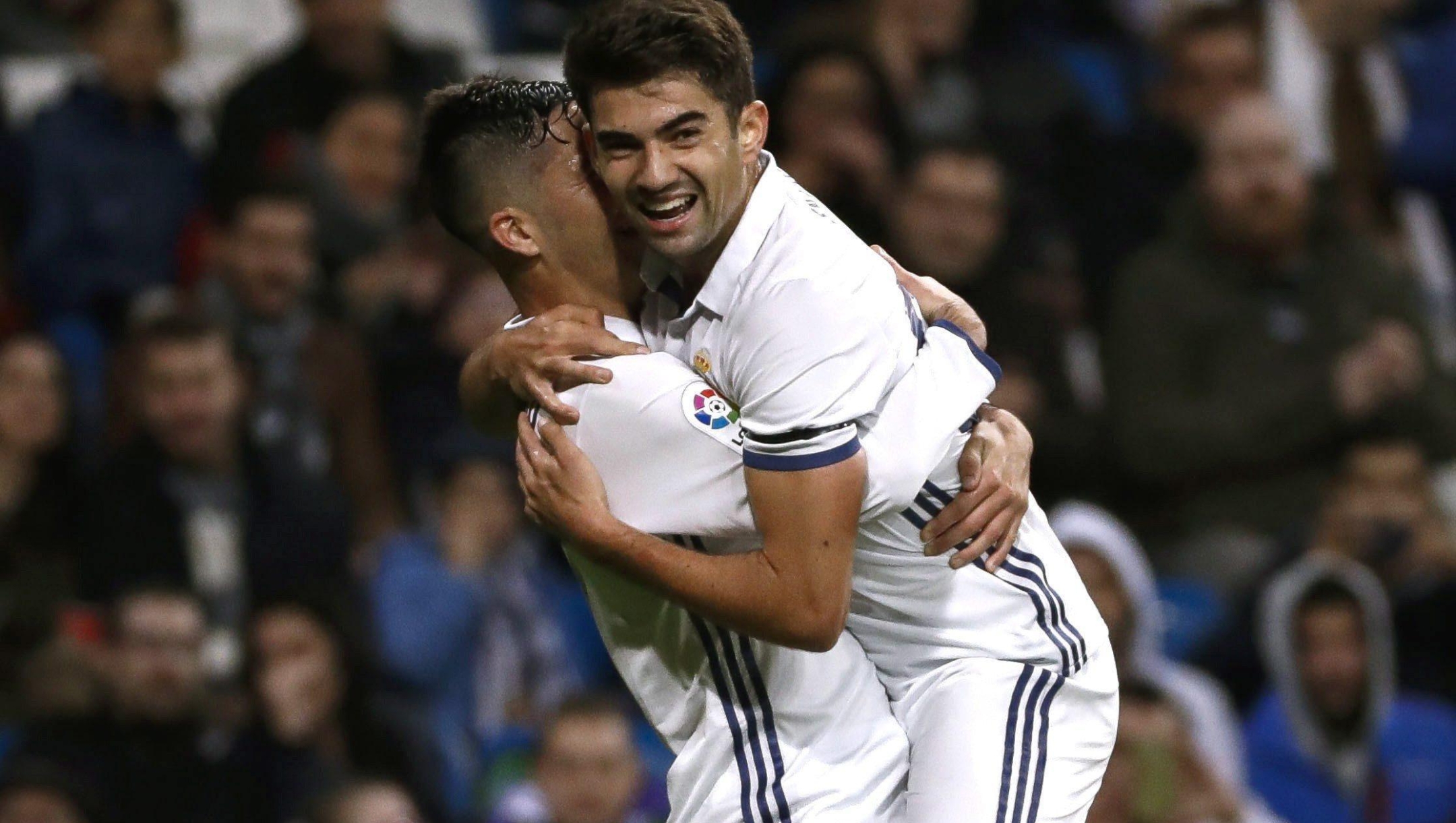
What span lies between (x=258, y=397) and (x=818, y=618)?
153 inches

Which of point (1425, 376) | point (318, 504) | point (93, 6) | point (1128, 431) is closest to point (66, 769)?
point (318, 504)

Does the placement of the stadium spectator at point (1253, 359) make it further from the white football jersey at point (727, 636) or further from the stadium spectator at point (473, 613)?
the white football jersey at point (727, 636)

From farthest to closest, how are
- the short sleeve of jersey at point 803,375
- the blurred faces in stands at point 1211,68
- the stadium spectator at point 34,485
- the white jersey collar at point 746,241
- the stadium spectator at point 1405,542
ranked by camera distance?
1. the blurred faces in stands at point 1211,68
2. the stadium spectator at point 1405,542
3. the stadium spectator at point 34,485
4. the white jersey collar at point 746,241
5. the short sleeve of jersey at point 803,375

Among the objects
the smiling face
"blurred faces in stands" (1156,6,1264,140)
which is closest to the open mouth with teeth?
the smiling face

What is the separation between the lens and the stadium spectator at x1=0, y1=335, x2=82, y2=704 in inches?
235

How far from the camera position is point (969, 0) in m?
8.01

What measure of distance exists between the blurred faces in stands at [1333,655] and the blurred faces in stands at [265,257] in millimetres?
3057

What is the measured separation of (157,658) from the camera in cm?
573

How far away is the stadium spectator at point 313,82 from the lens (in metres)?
6.97

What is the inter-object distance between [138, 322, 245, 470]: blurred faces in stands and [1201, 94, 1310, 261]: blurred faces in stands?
10.1 ft

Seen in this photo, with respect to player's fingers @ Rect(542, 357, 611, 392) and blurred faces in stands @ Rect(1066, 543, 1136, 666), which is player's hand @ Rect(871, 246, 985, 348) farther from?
blurred faces in stands @ Rect(1066, 543, 1136, 666)

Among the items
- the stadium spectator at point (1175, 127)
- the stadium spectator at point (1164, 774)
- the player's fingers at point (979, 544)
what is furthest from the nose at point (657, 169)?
the stadium spectator at point (1175, 127)

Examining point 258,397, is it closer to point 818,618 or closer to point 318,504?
point 318,504

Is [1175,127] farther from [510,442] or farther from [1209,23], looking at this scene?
[510,442]
